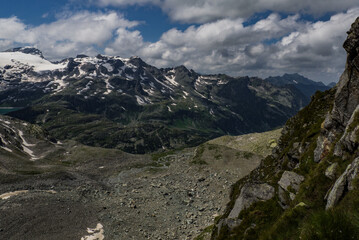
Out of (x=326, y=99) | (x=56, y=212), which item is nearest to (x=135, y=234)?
(x=56, y=212)

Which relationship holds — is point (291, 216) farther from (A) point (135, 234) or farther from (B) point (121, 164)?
(B) point (121, 164)

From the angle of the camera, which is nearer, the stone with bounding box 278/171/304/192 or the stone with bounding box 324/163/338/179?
the stone with bounding box 324/163/338/179

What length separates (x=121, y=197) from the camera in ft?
228

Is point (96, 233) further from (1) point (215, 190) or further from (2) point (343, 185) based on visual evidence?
(2) point (343, 185)

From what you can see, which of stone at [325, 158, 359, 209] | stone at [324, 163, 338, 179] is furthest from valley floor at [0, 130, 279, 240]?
stone at [325, 158, 359, 209]

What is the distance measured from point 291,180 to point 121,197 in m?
56.5

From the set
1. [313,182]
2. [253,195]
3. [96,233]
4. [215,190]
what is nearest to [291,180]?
[253,195]

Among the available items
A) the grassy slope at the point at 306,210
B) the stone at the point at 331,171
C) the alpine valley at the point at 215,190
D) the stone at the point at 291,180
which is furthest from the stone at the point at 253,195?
the stone at the point at 331,171

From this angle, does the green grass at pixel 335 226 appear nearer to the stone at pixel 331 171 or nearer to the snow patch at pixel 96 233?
the stone at pixel 331 171

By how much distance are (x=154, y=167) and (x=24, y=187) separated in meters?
54.9

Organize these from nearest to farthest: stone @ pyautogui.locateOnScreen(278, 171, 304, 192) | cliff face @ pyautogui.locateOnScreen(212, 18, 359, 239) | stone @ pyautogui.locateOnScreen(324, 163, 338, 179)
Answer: cliff face @ pyautogui.locateOnScreen(212, 18, 359, 239)
stone @ pyautogui.locateOnScreen(324, 163, 338, 179)
stone @ pyautogui.locateOnScreen(278, 171, 304, 192)

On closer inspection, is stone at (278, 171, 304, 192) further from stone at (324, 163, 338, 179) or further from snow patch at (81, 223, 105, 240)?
snow patch at (81, 223, 105, 240)

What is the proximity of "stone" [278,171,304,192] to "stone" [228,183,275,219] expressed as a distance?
145cm

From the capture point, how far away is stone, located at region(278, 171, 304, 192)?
2389 centimetres
